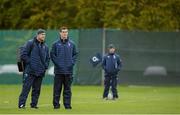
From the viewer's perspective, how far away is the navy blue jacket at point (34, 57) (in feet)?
61.2

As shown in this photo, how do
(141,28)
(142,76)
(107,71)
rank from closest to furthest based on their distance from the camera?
1. (107,71)
2. (142,76)
3. (141,28)

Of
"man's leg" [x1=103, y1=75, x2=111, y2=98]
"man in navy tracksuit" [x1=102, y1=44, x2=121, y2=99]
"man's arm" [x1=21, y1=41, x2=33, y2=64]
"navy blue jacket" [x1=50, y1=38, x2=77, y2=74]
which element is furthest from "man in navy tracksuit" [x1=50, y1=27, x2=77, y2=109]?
"man in navy tracksuit" [x1=102, y1=44, x2=121, y2=99]

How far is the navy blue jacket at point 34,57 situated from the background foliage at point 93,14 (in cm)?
1796

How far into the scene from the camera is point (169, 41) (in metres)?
33.7

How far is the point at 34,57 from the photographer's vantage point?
18.7m

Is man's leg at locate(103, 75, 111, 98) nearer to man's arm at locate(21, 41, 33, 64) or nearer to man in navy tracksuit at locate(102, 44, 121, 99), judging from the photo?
man in navy tracksuit at locate(102, 44, 121, 99)

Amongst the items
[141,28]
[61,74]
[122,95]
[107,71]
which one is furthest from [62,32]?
[141,28]

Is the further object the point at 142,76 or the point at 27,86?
the point at 142,76

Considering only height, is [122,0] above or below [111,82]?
above

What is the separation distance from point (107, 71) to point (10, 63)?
1002 cm

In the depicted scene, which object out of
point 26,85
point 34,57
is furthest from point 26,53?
point 26,85

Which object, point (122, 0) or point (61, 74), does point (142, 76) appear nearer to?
point (122, 0)

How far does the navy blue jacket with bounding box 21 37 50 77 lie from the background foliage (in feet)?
58.9

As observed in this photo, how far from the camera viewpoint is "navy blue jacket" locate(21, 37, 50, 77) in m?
18.7
